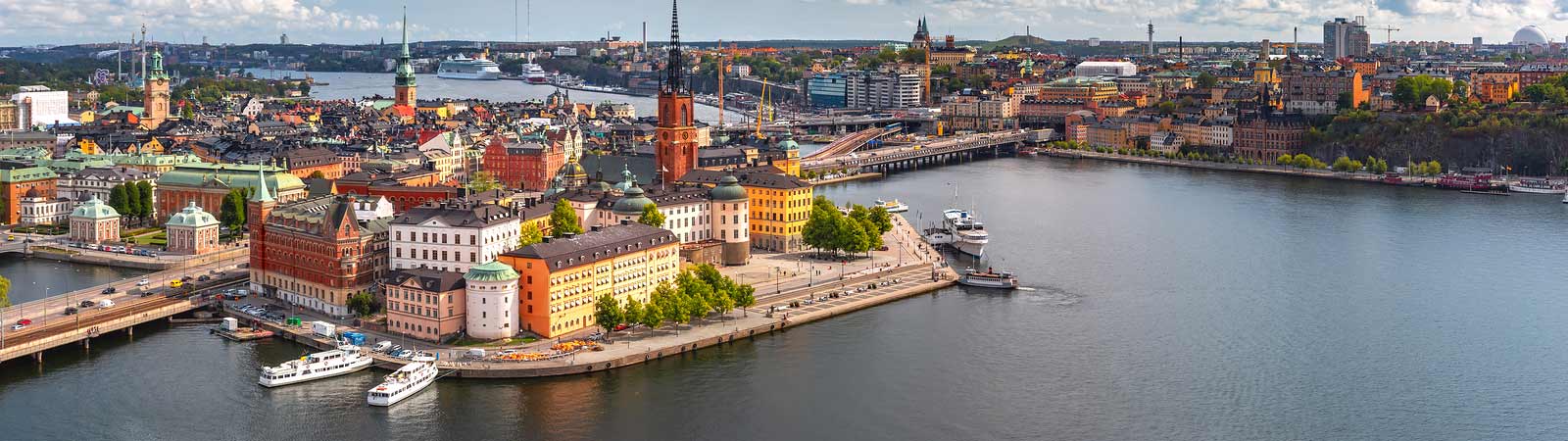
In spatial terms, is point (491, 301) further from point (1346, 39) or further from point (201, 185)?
point (1346, 39)

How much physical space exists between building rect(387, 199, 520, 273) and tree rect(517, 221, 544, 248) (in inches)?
42.1

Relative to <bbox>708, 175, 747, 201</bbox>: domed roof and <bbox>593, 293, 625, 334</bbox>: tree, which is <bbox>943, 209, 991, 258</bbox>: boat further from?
<bbox>593, 293, 625, 334</bbox>: tree

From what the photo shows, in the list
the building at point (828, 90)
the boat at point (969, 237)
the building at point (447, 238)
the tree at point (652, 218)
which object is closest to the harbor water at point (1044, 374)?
the boat at point (969, 237)

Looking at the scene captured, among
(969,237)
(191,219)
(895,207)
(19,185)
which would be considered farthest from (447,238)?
(895,207)

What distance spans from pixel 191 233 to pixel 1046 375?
25.8 meters

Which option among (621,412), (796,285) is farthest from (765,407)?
(796,285)

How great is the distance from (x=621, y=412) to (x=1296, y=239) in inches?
1157

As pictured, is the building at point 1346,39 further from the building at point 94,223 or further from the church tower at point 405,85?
the building at point 94,223

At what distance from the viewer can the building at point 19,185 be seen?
52969mm

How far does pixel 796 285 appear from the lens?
4050 cm

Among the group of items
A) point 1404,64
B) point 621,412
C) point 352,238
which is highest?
point 1404,64

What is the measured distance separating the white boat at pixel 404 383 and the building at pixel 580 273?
8.97 ft

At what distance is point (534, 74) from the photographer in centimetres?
18975

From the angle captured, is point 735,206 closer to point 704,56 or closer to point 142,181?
point 142,181
